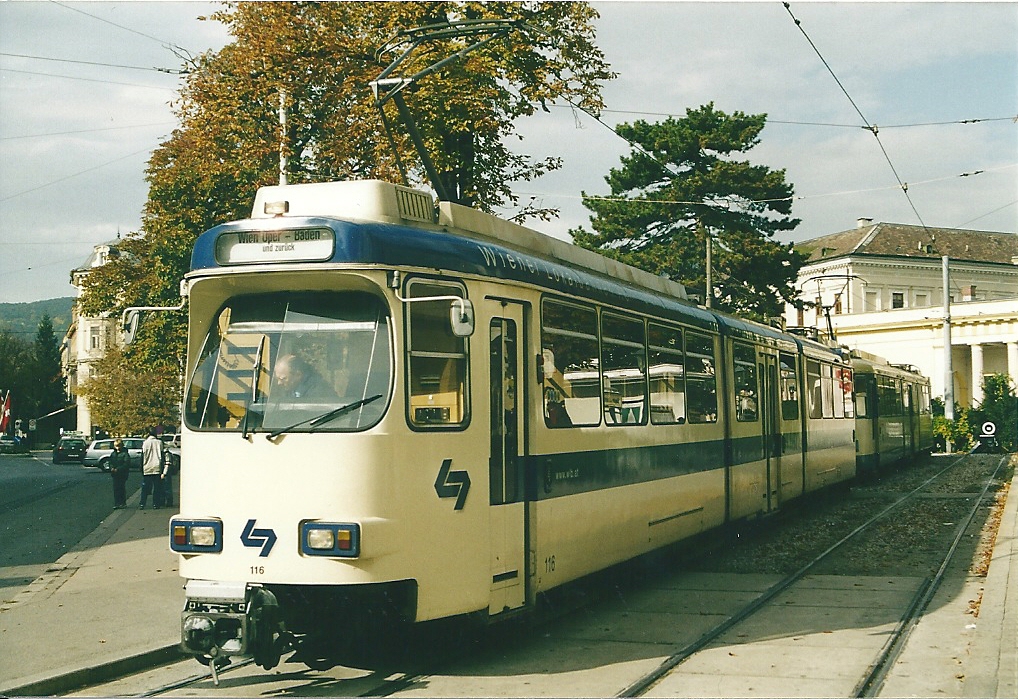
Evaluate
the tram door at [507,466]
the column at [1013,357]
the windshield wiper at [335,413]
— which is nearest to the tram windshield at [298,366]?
the windshield wiper at [335,413]

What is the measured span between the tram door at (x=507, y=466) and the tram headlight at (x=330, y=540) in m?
1.43

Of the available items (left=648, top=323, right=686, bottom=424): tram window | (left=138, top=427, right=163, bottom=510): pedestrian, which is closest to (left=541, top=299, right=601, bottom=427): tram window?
(left=648, top=323, right=686, bottom=424): tram window

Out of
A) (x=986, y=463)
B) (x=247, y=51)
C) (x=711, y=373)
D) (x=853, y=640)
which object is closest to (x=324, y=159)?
(x=247, y=51)

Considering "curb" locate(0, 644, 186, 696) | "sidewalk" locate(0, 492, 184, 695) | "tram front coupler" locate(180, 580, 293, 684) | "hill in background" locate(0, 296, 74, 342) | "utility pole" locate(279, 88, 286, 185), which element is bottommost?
"curb" locate(0, 644, 186, 696)

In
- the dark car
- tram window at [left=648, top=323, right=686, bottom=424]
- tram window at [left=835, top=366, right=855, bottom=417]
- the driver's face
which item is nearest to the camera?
the driver's face

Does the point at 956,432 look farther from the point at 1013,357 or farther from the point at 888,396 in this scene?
the point at 888,396

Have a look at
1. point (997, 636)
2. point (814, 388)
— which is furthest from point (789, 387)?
point (997, 636)

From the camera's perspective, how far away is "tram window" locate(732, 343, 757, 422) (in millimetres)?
16516

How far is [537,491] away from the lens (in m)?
9.75

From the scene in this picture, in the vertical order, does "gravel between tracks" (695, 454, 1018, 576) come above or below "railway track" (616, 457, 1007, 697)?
above

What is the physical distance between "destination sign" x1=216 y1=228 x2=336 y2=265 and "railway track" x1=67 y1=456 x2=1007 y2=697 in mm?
2869

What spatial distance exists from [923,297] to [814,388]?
72727 mm

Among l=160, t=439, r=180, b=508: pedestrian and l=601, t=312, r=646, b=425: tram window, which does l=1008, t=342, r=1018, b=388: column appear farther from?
l=601, t=312, r=646, b=425: tram window

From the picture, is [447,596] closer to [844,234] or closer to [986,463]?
[986,463]
